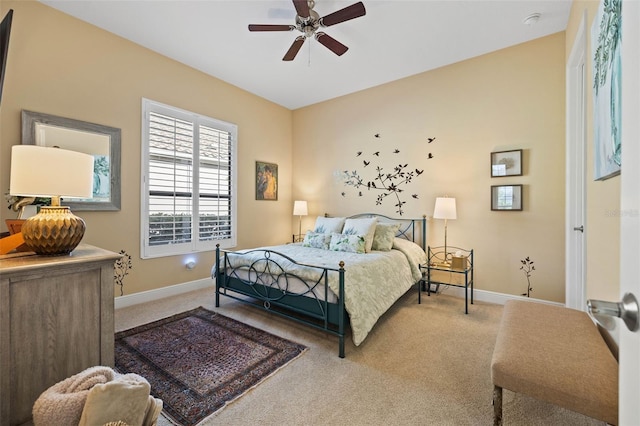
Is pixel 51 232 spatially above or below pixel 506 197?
below

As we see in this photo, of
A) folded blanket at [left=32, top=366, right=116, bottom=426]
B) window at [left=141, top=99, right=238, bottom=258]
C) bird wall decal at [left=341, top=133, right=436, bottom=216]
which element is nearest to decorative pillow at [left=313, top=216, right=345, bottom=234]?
bird wall decal at [left=341, top=133, right=436, bottom=216]

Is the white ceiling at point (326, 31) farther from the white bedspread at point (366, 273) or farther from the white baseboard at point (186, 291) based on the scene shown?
the white baseboard at point (186, 291)

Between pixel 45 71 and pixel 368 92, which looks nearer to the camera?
pixel 45 71

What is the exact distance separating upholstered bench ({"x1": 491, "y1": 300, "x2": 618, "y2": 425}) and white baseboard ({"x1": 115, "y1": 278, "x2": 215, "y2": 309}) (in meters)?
3.62

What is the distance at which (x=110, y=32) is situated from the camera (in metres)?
3.08

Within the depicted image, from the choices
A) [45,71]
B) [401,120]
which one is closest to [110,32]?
[45,71]

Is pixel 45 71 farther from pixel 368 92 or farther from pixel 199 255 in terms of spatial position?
pixel 368 92

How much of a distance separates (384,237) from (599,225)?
82.6 inches

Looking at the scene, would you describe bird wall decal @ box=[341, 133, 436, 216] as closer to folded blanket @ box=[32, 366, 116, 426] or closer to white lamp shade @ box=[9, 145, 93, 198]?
white lamp shade @ box=[9, 145, 93, 198]

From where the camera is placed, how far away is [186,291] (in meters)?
3.78

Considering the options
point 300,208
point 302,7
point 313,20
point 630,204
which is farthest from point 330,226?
point 630,204

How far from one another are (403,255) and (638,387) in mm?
2935

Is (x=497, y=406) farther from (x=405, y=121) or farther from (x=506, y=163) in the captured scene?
(x=405, y=121)

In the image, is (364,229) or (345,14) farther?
(364,229)
